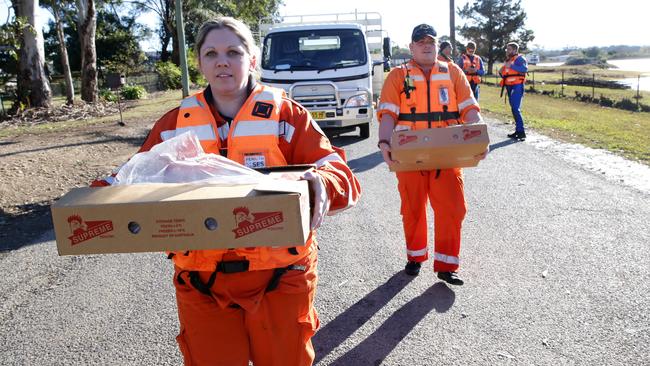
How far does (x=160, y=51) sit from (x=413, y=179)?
2138 inches

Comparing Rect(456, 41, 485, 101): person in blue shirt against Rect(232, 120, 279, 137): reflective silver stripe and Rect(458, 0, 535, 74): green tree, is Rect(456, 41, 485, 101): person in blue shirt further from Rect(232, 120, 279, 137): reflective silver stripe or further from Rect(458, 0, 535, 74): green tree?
Rect(458, 0, 535, 74): green tree

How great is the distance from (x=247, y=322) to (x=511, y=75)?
441 inches

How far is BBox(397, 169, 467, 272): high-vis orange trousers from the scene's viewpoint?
4.43 m

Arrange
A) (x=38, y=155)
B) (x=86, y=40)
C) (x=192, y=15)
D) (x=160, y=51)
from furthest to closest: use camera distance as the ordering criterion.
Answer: (x=160, y=51)
(x=192, y=15)
(x=86, y=40)
(x=38, y=155)

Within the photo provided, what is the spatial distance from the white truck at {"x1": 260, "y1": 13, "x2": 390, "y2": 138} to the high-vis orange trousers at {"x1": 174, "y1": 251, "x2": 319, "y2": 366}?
29.1 feet

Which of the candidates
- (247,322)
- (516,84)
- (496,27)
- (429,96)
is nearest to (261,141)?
(247,322)

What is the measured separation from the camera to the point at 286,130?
237 cm

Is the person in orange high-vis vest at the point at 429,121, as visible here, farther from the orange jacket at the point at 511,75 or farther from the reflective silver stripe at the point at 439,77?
the orange jacket at the point at 511,75

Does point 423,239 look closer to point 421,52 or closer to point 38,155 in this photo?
point 421,52

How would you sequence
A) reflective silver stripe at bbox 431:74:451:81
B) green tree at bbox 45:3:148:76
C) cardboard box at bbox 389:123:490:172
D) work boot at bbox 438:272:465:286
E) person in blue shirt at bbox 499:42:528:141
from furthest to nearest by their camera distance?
green tree at bbox 45:3:148:76, person in blue shirt at bbox 499:42:528:141, reflective silver stripe at bbox 431:74:451:81, work boot at bbox 438:272:465:286, cardboard box at bbox 389:123:490:172

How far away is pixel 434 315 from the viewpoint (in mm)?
3965

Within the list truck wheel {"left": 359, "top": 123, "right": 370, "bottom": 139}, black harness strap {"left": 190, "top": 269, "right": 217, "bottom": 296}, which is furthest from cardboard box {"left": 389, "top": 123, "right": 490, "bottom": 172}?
truck wheel {"left": 359, "top": 123, "right": 370, "bottom": 139}

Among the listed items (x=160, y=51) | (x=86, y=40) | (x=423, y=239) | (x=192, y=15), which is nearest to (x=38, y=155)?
(x=423, y=239)

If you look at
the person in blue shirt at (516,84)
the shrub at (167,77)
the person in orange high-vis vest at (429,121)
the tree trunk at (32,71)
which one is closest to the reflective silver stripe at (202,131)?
the person in orange high-vis vest at (429,121)
